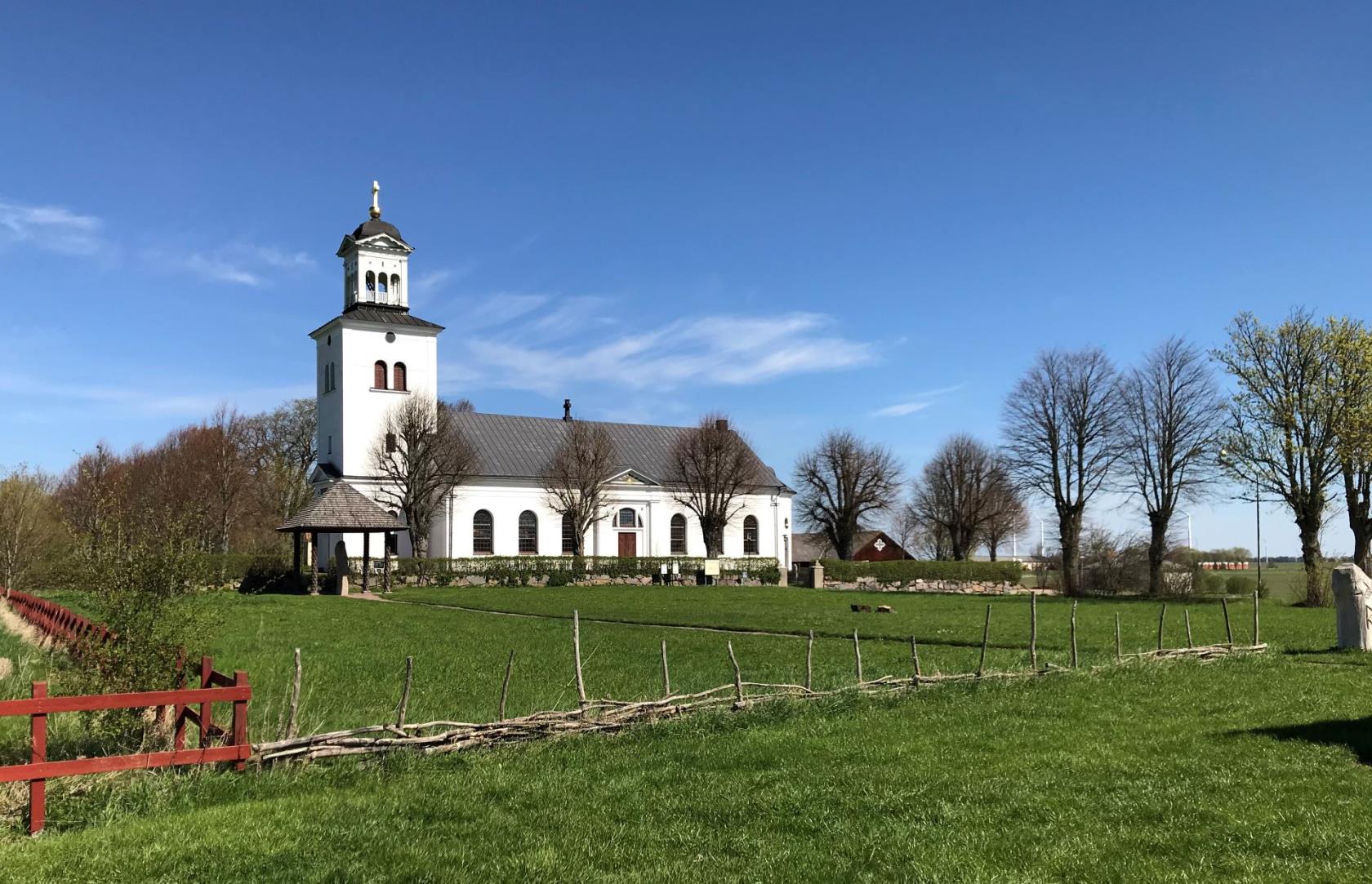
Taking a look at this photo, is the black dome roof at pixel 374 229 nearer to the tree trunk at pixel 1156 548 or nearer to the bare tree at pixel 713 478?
the bare tree at pixel 713 478

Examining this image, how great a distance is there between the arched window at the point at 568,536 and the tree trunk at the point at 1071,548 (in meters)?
27.7

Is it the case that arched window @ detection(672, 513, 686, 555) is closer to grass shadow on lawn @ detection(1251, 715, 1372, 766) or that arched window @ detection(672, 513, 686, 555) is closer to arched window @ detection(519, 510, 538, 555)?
arched window @ detection(519, 510, 538, 555)

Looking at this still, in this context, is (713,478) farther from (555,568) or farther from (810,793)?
(810,793)

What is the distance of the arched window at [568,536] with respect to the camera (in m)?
62.0

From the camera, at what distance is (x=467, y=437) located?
62.6 metres

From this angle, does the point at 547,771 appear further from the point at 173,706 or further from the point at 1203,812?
the point at 1203,812

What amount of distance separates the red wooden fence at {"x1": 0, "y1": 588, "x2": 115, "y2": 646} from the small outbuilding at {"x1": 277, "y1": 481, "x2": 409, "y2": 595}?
1349 centimetres

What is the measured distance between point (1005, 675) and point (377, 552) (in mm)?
45044

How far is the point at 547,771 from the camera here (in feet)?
33.0

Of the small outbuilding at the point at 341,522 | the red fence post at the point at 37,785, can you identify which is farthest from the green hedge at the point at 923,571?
the red fence post at the point at 37,785

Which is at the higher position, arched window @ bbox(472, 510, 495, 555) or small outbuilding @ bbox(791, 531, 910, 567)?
arched window @ bbox(472, 510, 495, 555)

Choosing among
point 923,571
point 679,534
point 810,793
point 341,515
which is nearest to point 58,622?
point 810,793

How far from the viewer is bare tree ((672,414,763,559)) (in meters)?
65.4

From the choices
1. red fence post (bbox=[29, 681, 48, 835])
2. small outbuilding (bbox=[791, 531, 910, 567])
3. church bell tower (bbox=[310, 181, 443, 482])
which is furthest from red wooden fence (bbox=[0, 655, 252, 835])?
small outbuilding (bbox=[791, 531, 910, 567])
